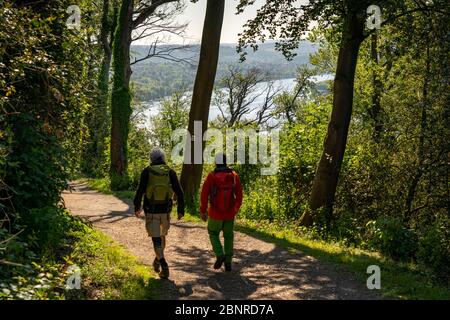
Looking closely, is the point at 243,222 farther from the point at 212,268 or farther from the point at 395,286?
the point at 395,286

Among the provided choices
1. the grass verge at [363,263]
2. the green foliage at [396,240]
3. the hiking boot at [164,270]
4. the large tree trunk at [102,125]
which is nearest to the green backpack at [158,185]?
the hiking boot at [164,270]

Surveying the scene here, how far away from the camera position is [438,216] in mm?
13102

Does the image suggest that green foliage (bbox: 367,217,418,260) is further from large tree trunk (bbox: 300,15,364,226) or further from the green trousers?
the green trousers

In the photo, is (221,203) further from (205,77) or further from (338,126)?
(205,77)

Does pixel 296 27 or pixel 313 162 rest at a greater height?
pixel 296 27

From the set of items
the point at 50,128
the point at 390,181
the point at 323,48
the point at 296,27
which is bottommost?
the point at 390,181

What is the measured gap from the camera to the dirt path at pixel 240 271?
22.9 ft

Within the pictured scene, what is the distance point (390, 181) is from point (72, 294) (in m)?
10.6

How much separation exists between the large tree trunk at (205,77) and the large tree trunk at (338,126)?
373 centimetres

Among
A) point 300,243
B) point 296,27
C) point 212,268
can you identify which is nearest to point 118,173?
point 296,27

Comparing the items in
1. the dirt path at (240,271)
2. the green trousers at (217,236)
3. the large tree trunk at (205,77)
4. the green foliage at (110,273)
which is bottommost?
the dirt path at (240,271)

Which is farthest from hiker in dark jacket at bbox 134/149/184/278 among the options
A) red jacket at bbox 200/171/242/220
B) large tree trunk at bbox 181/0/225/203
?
large tree trunk at bbox 181/0/225/203

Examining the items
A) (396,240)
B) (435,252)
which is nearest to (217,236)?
(396,240)

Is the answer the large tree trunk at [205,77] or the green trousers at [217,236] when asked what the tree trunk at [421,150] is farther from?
the green trousers at [217,236]
